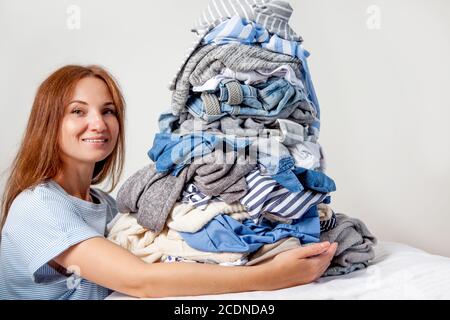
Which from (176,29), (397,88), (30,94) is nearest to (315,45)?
(397,88)

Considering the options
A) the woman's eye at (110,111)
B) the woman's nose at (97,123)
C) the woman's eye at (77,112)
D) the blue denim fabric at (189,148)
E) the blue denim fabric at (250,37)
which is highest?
the blue denim fabric at (250,37)

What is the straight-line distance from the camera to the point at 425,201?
224 centimetres

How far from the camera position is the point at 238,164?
135 centimetres

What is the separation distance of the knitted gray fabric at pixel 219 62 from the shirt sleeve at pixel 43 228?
1.27 feet

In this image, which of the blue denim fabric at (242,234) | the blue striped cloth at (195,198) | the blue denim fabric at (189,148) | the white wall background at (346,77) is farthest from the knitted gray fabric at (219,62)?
the white wall background at (346,77)

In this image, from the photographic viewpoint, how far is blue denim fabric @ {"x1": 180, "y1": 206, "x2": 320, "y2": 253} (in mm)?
1314

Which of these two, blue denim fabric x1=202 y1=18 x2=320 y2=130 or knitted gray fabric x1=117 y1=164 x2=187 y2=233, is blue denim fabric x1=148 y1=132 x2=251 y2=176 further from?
blue denim fabric x1=202 y1=18 x2=320 y2=130

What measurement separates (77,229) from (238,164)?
41 cm

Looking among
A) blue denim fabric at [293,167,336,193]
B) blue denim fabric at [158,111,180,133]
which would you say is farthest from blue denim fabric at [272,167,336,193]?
blue denim fabric at [158,111,180,133]

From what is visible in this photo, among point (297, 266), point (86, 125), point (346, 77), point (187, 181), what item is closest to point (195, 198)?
point (187, 181)

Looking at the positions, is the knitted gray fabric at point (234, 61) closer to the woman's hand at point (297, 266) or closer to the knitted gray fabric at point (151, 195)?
the knitted gray fabric at point (151, 195)

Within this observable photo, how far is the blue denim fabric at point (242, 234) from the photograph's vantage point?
1.31 meters
